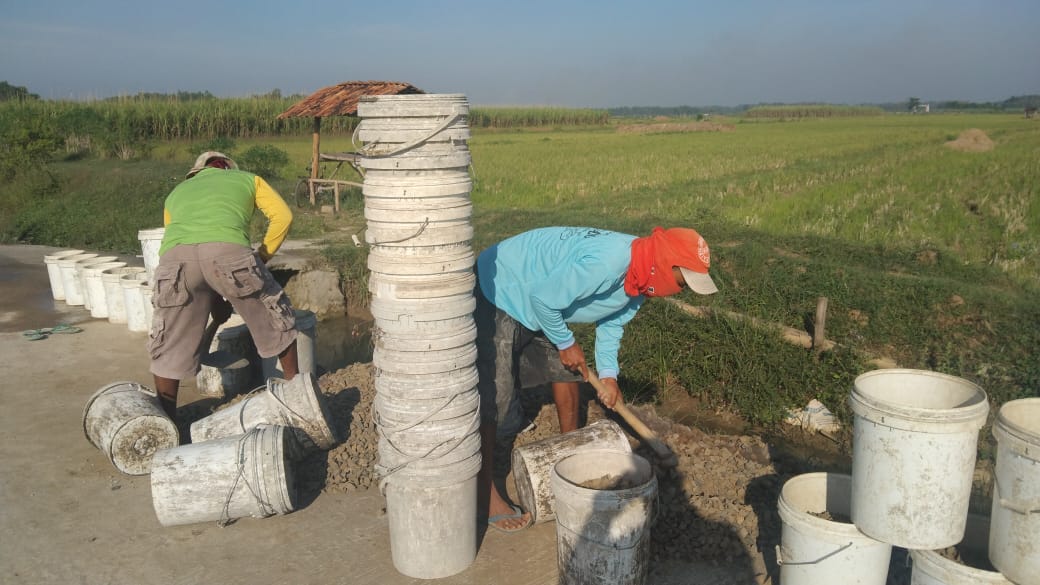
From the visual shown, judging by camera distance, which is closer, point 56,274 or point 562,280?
point 562,280

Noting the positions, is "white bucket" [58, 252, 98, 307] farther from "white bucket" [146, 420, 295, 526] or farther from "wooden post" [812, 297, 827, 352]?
"wooden post" [812, 297, 827, 352]

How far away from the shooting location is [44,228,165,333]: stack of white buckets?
6758 millimetres

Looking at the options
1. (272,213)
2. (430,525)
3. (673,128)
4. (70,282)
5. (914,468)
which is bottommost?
(430,525)

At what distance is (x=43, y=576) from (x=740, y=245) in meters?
7.44

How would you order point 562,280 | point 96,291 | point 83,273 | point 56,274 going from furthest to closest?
point 56,274 < point 83,273 < point 96,291 < point 562,280

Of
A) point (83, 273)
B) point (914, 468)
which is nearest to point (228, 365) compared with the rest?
point (83, 273)

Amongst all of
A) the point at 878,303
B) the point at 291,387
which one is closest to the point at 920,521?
the point at 291,387

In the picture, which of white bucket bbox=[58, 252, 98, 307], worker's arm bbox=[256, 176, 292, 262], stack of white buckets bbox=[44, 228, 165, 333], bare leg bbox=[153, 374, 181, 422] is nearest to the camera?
bare leg bbox=[153, 374, 181, 422]

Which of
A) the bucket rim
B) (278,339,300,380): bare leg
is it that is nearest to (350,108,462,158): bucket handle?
the bucket rim

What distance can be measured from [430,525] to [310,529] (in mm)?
845

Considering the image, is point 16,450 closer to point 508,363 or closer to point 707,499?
point 508,363

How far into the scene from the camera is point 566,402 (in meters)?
4.41

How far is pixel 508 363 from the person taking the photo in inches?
157

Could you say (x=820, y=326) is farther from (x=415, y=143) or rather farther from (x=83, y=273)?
(x=83, y=273)
